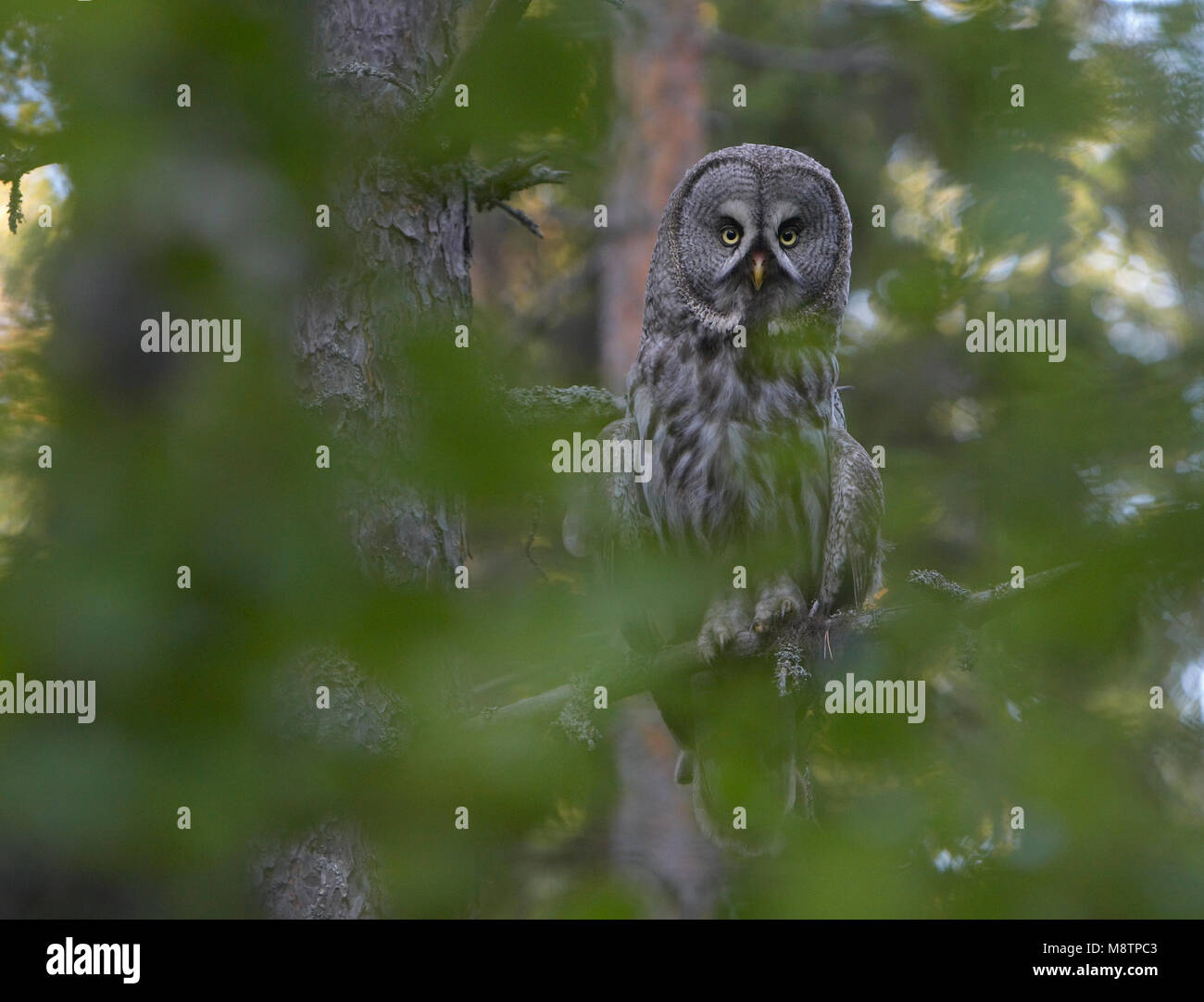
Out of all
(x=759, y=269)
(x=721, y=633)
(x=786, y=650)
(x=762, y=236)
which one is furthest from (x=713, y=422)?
(x=786, y=650)

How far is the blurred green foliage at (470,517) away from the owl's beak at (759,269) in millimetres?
3006

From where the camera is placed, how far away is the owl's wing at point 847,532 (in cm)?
386

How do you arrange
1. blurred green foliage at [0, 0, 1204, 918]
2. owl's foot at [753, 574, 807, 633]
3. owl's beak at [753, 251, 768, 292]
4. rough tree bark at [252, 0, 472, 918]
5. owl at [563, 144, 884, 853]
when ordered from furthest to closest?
owl's beak at [753, 251, 768, 292] < owl at [563, 144, 884, 853] < owl's foot at [753, 574, 807, 633] < rough tree bark at [252, 0, 472, 918] < blurred green foliage at [0, 0, 1204, 918]

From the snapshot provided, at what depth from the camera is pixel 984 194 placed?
0.96 m

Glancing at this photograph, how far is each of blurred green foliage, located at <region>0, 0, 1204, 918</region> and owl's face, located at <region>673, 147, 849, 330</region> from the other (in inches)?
120

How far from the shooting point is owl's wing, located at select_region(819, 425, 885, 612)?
3861 millimetres

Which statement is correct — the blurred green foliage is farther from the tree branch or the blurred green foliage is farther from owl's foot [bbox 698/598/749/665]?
owl's foot [bbox 698/598/749/665]

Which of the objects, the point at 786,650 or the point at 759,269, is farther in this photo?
the point at 759,269

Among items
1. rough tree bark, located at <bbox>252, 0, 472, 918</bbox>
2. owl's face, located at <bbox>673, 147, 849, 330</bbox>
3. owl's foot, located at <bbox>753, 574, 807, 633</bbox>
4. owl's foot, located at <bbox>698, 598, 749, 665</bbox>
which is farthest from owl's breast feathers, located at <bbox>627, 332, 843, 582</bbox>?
rough tree bark, located at <bbox>252, 0, 472, 918</bbox>

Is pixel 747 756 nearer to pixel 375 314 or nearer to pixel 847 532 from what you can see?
pixel 375 314

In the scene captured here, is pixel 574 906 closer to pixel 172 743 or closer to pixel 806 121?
pixel 172 743

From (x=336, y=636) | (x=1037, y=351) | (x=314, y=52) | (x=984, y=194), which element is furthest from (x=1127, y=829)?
(x=314, y=52)

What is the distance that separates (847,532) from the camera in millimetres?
3910

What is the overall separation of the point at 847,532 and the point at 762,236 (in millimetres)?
1174
